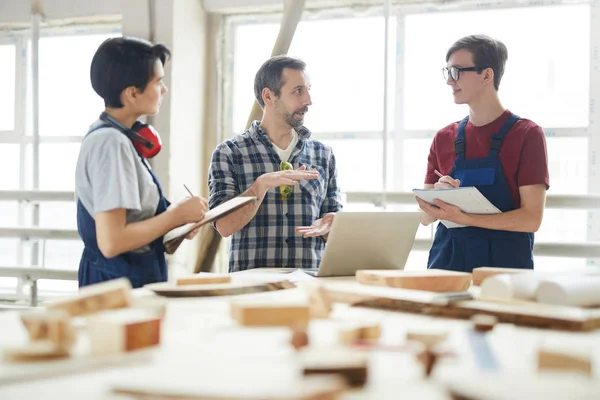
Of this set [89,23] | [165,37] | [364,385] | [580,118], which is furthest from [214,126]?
[364,385]

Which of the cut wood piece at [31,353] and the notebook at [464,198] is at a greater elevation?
the notebook at [464,198]

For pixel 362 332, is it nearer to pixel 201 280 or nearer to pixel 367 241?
pixel 201 280

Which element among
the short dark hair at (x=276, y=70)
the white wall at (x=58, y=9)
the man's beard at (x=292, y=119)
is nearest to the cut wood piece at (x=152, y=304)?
the man's beard at (x=292, y=119)

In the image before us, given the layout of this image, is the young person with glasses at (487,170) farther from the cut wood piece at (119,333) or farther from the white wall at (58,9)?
the white wall at (58,9)

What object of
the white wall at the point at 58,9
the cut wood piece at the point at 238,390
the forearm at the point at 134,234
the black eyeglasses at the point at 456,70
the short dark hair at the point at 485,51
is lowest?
the cut wood piece at the point at 238,390

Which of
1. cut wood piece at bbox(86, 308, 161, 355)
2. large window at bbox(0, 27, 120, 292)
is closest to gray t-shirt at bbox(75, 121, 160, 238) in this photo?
cut wood piece at bbox(86, 308, 161, 355)

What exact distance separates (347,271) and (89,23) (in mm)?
3408

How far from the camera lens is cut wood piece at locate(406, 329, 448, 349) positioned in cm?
93

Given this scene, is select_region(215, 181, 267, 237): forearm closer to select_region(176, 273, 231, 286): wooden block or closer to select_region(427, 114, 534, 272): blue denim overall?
select_region(427, 114, 534, 272): blue denim overall

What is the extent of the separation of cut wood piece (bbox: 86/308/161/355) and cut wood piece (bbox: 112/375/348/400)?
17 cm

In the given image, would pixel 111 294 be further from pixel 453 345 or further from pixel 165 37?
pixel 165 37

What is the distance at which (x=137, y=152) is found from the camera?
1.89 m

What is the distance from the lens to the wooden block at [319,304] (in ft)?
3.88

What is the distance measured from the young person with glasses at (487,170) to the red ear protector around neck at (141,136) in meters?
1.06
